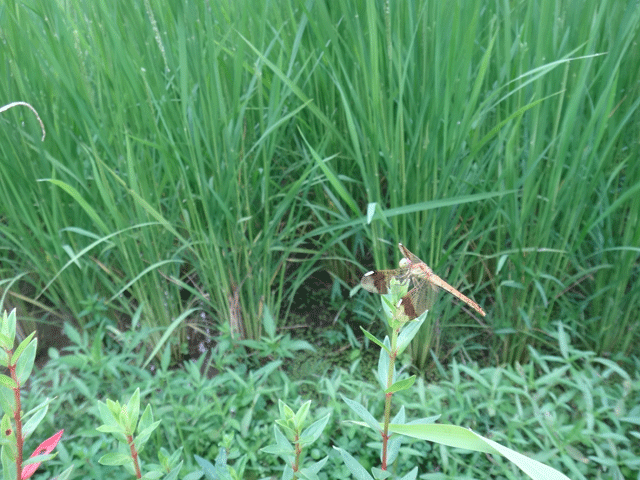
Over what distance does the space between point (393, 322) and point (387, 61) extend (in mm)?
788

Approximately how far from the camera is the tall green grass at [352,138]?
103cm

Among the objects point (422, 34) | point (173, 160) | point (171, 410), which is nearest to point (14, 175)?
point (173, 160)

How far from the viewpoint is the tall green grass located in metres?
1.03

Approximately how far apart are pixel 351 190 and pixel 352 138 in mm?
345

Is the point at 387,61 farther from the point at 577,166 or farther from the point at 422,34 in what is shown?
the point at 577,166

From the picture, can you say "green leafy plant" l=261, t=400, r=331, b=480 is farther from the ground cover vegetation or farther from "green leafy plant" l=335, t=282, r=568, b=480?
the ground cover vegetation

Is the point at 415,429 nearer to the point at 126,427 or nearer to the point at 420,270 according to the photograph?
the point at 126,427

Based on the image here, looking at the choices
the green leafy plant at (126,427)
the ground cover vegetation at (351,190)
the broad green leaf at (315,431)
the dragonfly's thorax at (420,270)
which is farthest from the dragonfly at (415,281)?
the green leafy plant at (126,427)

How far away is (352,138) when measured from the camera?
1.05 meters

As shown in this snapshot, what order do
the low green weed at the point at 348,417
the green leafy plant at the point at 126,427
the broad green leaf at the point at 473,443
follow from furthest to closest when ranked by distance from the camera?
1. the low green weed at the point at 348,417
2. the green leafy plant at the point at 126,427
3. the broad green leaf at the point at 473,443

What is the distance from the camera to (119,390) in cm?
116

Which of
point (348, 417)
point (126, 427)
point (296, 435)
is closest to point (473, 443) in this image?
point (296, 435)

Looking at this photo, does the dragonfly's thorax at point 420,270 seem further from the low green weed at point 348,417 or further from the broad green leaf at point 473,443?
the broad green leaf at point 473,443

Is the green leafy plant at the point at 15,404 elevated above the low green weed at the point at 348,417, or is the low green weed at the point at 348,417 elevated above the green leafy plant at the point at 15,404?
the green leafy plant at the point at 15,404
